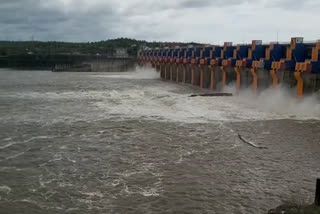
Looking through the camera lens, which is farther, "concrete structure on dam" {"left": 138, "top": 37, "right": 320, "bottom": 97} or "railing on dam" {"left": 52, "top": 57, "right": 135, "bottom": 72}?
"railing on dam" {"left": 52, "top": 57, "right": 135, "bottom": 72}

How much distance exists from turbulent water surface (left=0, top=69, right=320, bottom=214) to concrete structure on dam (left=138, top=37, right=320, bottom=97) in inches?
97.2

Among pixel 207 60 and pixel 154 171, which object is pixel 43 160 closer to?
pixel 154 171

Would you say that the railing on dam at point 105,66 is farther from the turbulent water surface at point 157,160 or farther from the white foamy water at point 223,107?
the turbulent water surface at point 157,160

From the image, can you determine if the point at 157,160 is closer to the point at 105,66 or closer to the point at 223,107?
the point at 223,107

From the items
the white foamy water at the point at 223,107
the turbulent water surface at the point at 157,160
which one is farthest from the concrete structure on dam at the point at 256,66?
the turbulent water surface at the point at 157,160

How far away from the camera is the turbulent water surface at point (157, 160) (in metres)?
12.3

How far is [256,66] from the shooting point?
36938 millimetres

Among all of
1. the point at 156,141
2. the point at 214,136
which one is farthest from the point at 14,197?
the point at 214,136

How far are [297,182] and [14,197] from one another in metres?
9.36

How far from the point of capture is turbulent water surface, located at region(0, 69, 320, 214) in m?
12.3

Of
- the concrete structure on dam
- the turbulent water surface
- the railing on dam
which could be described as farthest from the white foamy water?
the railing on dam

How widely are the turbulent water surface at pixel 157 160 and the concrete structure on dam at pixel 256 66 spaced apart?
2469 mm

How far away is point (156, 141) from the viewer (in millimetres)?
20438

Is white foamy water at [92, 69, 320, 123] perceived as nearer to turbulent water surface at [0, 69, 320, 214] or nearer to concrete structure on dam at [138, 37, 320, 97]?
turbulent water surface at [0, 69, 320, 214]
